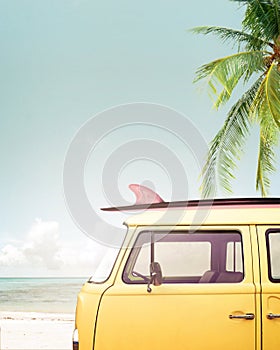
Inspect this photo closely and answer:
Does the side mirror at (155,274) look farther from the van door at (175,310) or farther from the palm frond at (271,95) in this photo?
the palm frond at (271,95)

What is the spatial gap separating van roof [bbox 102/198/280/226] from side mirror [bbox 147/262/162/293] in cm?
45

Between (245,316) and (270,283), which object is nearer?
(245,316)

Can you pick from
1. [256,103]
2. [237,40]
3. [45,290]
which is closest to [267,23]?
[237,40]

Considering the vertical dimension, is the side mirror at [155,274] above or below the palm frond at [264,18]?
below

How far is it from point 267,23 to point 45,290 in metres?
39.8

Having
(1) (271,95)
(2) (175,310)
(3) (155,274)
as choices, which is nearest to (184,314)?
(2) (175,310)

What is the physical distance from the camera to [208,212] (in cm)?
542

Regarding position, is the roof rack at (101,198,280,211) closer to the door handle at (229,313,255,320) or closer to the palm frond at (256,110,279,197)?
the door handle at (229,313,255,320)

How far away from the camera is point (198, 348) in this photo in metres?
4.96

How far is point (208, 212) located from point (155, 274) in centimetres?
84

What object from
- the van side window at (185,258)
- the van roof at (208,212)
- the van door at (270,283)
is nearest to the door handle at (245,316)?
the van door at (270,283)

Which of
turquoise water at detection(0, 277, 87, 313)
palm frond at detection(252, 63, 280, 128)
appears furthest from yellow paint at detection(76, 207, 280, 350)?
turquoise water at detection(0, 277, 87, 313)

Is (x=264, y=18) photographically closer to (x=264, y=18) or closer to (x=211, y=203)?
(x=264, y=18)

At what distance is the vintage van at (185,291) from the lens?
16.3ft
